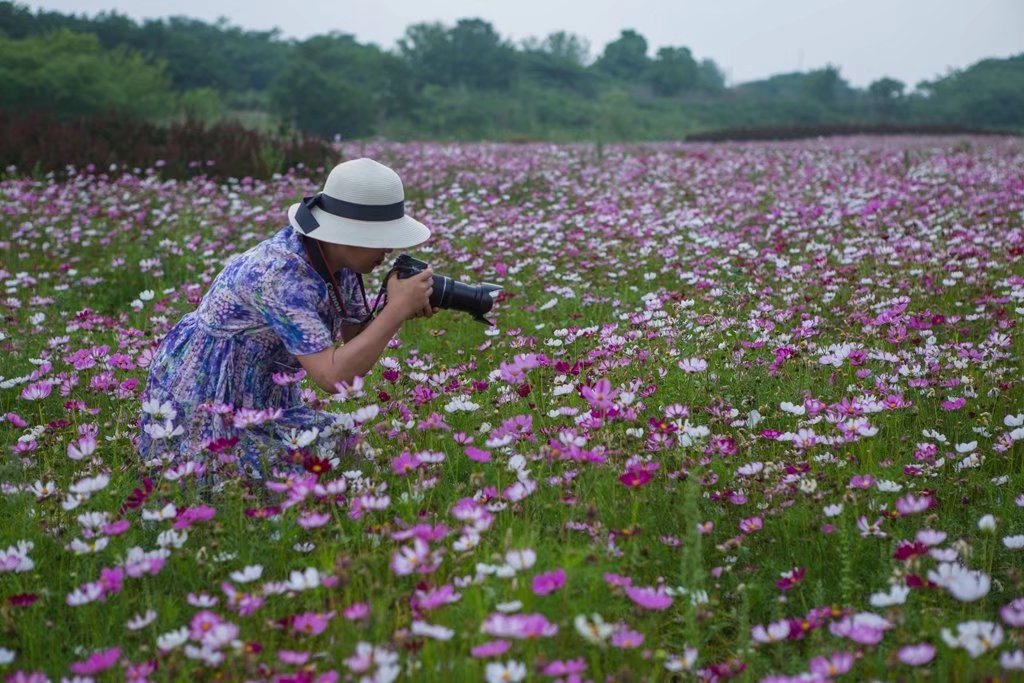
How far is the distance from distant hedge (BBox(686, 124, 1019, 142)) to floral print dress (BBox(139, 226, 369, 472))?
2123cm

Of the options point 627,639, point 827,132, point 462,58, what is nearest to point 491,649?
point 627,639

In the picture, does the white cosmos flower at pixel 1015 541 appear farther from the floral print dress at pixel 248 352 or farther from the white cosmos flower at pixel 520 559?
the floral print dress at pixel 248 352

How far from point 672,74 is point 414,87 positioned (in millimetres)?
23935

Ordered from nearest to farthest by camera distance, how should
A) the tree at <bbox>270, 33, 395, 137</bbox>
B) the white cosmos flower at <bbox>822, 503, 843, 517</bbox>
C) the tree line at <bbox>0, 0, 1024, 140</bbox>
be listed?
the white cosmos flower at <bbox>822, 503, 843, 517</bbox> → the tree line at <bbox>0, 0, 1024, 140</bbox> → the tree at <bbox>270, 33, 395, 137</bbox>

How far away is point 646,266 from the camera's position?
20.6ft

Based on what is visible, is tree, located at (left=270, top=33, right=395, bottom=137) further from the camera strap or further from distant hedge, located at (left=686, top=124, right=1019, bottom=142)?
the camera strap

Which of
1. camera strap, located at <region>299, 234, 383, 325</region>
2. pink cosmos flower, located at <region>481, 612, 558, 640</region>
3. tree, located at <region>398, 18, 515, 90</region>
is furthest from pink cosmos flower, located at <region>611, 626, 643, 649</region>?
tree, located at <region>398, 18, 515, 90</region>

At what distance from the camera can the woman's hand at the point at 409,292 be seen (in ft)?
9.30

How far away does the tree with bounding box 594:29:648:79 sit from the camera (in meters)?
57.8

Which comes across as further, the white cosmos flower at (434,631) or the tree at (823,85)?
the tree at (823,85)

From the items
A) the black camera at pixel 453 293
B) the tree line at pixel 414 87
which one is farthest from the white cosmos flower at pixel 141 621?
the tree line at pixel 414 87

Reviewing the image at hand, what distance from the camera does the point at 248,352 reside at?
3080 millimetres

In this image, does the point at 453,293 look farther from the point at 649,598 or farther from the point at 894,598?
the point at 894,598

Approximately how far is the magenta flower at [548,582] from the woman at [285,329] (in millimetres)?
965
